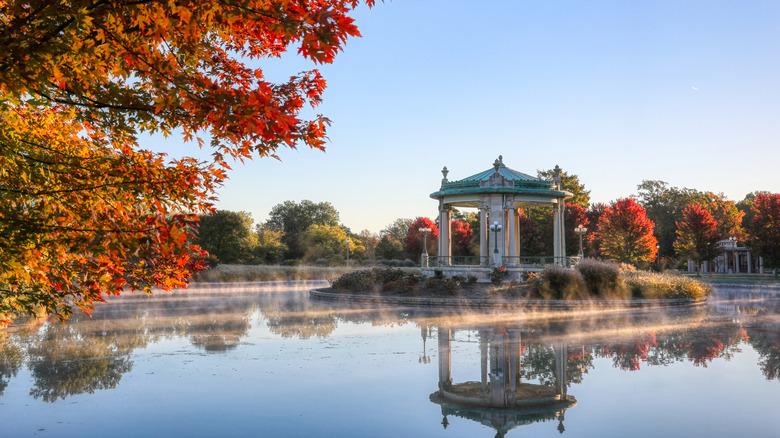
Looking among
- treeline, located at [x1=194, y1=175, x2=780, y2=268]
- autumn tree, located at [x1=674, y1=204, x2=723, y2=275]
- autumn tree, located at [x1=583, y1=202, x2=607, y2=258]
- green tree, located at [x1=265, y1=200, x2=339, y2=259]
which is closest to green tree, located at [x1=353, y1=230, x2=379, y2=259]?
green tree, located at [x1=265, y1=200, x2=339, y2=259]

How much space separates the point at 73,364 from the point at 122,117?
645 cm

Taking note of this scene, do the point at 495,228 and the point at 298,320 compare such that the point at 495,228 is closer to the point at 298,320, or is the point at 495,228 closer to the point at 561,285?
the point at 561,285

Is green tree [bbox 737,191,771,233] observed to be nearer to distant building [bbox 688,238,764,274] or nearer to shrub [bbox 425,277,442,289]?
distant building [bbox 688,238,764,274]

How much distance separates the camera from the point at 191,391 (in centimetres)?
748

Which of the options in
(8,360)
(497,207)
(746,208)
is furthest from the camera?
(746,208)

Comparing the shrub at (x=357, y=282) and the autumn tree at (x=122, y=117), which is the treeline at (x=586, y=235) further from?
the autumn tree at (x=122, y=117)

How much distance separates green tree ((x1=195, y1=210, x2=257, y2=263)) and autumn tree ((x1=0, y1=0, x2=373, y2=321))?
137ft

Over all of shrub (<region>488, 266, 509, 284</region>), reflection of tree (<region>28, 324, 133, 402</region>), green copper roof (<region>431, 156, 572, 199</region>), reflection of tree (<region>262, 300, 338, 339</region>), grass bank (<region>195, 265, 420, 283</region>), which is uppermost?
green copper roof (<region>431, 156, 572, 199</region>)

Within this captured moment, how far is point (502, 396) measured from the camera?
726cm

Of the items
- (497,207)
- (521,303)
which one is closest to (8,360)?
(521,303)

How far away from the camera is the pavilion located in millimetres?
27297

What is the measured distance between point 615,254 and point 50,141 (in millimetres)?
48674

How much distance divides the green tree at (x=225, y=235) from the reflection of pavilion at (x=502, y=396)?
38081 mm

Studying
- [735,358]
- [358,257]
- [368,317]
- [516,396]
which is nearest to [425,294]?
[368,317]
